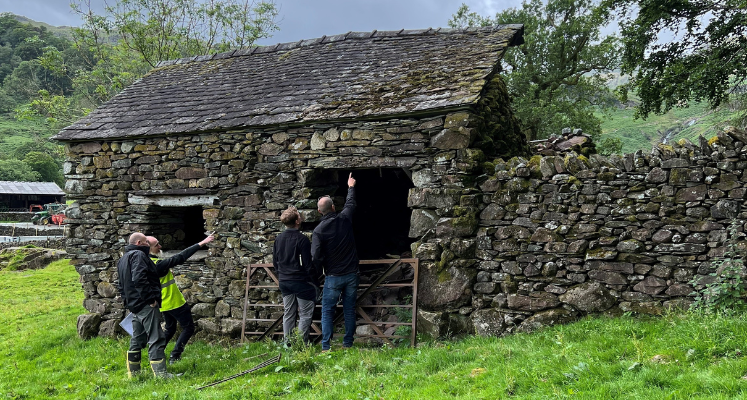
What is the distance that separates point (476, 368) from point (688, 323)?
2059mm

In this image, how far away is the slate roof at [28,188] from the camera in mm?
35656

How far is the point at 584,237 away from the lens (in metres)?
5.71

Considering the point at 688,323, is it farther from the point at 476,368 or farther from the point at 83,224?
the point at 83,224

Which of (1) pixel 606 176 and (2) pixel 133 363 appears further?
(2) pixel 133 363

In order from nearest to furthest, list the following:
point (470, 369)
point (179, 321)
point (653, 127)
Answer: point (470, 369), point (179, 321), point (653, 127)

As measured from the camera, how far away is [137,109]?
924 centimetres

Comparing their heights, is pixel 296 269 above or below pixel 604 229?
below

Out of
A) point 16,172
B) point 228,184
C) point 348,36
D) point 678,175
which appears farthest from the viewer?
point 16,172

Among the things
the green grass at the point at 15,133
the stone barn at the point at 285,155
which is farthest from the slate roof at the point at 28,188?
the stone barn at the point at 285,155

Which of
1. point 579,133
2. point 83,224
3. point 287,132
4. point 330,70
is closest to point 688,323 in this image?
point 579,133

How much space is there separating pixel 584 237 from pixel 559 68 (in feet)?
60.1

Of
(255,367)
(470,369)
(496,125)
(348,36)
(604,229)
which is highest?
(348,36)

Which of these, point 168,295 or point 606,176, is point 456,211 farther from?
point 168,295

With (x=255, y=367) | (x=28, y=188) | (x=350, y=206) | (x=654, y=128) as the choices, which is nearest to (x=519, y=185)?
(x=350, y=206)
